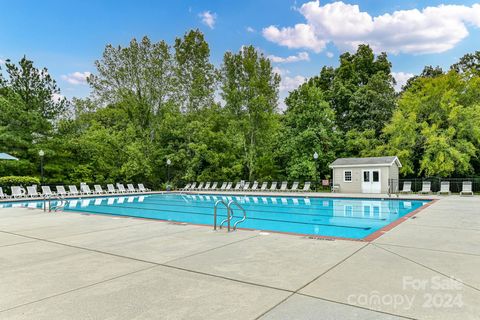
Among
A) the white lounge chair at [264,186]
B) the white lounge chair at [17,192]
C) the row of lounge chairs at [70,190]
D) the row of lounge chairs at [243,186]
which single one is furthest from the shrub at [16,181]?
the white lounge chair at [264,186]

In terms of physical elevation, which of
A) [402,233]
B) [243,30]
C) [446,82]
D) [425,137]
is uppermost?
[243,30]

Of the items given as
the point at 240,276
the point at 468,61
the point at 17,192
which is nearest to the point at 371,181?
the point at 240,276

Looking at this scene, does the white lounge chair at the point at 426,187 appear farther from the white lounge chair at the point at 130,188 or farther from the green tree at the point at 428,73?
the white lounge chair at the point at 130,188

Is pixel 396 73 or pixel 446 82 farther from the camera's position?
pixel 396 73

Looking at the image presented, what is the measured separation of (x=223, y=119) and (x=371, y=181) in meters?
14.0

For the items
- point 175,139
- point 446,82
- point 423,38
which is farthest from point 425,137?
point 175,139

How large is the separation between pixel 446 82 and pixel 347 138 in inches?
324

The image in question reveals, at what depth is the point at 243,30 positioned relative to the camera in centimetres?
2833

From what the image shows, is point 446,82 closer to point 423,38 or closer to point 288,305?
point 423,38

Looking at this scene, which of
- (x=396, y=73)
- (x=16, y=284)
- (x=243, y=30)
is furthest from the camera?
(x=396, y=73)

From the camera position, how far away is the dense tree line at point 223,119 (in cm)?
2162

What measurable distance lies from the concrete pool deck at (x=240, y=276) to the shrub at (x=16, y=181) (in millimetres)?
15518

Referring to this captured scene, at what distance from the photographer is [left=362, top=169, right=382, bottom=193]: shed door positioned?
67.7 ft

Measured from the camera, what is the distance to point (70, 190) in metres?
21.3
